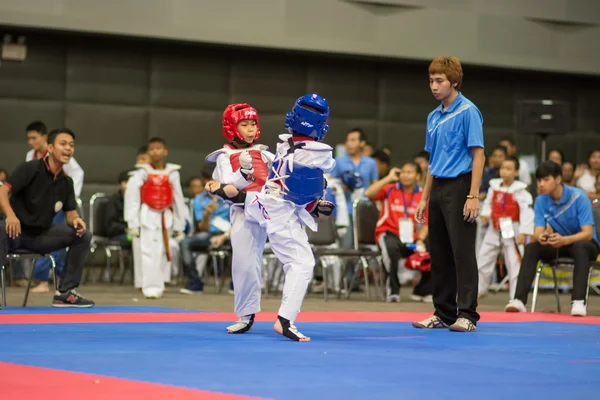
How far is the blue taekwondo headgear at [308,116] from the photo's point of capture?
16.7 feet

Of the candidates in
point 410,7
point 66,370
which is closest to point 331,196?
point 410,7

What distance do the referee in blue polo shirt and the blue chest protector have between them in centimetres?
94

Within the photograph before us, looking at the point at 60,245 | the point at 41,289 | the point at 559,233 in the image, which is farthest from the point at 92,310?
the point at 559,233

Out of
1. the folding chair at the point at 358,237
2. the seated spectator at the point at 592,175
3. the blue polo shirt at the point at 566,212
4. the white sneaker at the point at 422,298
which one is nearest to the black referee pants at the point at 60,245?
the folding chair at the point at 358,237

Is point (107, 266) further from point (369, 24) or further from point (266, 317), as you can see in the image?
point (266, 317)

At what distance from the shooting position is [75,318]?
630 cm

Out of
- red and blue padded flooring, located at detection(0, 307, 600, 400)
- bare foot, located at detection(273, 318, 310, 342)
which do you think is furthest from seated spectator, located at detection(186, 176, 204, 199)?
bare foot, located at detection(273, 318, 310, 342)

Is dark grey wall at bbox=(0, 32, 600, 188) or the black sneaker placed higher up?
dark grey wall at bbox=(0, 32, 600, 188)

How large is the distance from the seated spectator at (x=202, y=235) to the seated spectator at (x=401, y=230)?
1593mm

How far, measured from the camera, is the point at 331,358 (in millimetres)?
4176

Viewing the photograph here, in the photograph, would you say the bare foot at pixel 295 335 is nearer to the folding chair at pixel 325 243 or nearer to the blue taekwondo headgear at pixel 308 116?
the blue taekwondo headgear at pixel 308 116

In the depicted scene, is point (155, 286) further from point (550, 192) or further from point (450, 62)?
point (450, 62)

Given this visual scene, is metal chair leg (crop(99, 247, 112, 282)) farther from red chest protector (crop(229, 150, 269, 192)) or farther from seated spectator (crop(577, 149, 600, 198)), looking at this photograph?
red chest protector (crop(229, 150, 269, 192))

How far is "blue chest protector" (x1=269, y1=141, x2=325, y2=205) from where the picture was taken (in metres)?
5.09
